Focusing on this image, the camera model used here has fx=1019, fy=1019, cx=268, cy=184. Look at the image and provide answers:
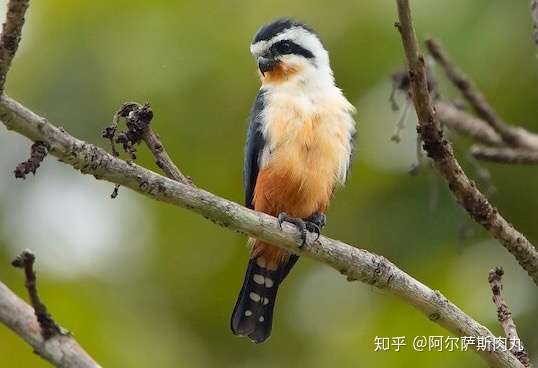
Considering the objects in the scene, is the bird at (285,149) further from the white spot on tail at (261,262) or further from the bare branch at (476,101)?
→ the bare branch at (476,101)

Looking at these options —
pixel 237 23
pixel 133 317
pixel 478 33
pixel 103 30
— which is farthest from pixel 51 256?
pixel 478 33

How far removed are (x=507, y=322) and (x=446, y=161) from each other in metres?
0.77

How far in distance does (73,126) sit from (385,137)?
7.21 feet

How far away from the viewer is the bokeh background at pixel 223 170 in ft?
22.1

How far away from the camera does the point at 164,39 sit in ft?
23.7

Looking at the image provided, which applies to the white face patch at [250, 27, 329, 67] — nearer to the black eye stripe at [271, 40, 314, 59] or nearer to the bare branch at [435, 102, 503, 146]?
the black eye stripe at [271, 40, 314, 59]

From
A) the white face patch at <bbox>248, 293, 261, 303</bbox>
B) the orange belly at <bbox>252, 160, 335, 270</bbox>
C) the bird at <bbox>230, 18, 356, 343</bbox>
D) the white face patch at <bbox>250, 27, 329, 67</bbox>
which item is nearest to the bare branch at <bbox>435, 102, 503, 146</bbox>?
the bird at <bbox>230, 18, 356, 343</bbox>

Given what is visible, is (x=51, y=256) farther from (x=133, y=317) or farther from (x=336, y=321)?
(x=336, y=321)

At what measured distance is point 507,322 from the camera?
14.3ft

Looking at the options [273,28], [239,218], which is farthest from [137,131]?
[273,28]

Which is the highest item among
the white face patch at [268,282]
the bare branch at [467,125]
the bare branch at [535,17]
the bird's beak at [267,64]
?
the bird's beak at [267,64]

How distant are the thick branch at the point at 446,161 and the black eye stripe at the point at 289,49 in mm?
2377

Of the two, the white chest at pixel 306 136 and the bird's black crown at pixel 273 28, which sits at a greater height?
the bird's black crown at pixel 273 28

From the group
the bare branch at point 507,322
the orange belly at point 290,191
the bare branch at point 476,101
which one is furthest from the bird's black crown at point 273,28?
the bare branch at point 507,322
